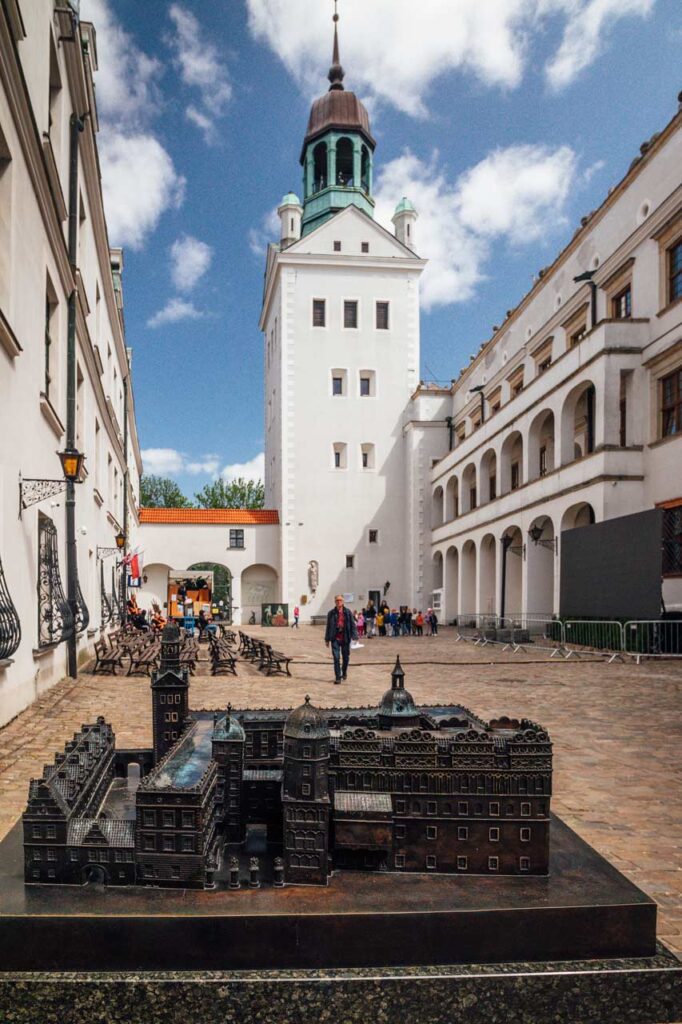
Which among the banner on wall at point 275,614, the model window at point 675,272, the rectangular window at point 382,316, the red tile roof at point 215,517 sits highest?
the rectangular window at point 382,316

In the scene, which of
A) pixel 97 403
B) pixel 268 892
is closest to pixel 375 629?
pixel 97 403

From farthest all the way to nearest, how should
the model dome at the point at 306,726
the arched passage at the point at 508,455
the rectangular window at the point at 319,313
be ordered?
the rectangular window at the point at 319,313
the arched passage at the point at 508,455
the model dome at the point at 306,726

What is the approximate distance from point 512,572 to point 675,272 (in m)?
15.7

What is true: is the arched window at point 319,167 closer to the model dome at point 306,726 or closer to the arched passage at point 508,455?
the arched passage at point 508,455

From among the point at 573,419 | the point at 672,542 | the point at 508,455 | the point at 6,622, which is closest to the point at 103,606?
the point at 6,622

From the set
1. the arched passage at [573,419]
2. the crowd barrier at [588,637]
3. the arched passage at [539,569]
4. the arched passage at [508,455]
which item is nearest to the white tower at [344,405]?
the arched passage at [508,455]

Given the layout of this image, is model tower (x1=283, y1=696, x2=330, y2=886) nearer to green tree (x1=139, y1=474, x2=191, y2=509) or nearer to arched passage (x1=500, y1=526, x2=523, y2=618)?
arched passage (x1=500, y1=526, x2=523, y2=618)

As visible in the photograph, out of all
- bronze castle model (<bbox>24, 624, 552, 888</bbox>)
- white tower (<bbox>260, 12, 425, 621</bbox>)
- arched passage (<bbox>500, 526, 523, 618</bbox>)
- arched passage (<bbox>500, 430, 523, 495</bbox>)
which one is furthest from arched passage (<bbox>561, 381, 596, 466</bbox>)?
bronze castle model (<bbox>24, 624, 552, 888</bbox>)

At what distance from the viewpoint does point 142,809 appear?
2248 millimetres

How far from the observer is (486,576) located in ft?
109

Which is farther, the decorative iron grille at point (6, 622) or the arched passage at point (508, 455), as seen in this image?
the arched passage at point (508, 455)

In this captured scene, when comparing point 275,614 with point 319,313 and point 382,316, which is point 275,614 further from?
point 382,316

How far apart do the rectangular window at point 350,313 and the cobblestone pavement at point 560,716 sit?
2740 centimetres

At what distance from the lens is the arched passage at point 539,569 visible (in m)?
26.2
